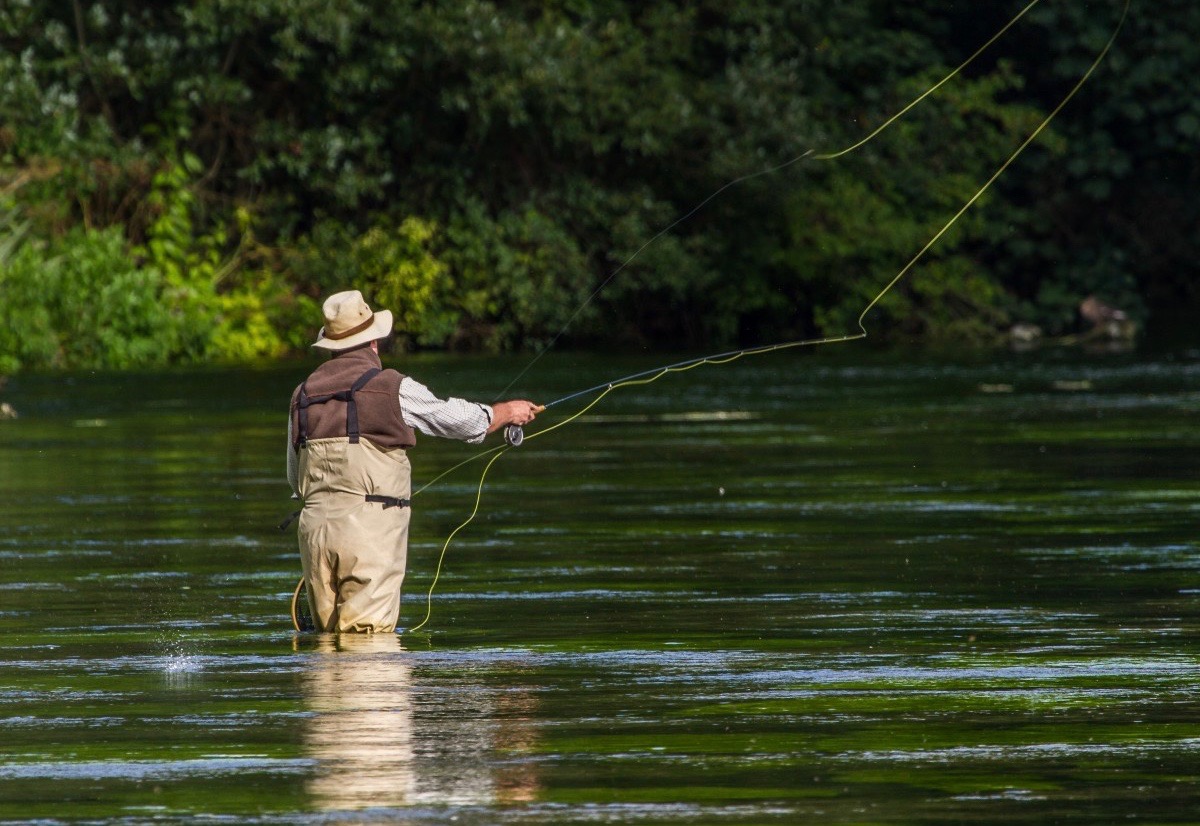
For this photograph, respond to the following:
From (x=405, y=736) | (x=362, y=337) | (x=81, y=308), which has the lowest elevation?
(x=405, y=736)

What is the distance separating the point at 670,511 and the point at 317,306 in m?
19.7

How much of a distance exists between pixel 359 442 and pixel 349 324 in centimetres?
44

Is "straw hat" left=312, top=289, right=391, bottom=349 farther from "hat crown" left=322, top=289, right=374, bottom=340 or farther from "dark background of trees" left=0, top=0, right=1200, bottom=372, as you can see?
"dark background of trees" left=0, top=0, right=1200, bottom=372

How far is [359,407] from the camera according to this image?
934 centimetres

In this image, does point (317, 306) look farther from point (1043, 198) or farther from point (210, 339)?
point (1043, 198)

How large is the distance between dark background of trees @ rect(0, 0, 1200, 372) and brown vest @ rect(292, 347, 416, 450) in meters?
20.3

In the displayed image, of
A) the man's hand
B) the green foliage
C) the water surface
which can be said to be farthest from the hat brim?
the green foliage

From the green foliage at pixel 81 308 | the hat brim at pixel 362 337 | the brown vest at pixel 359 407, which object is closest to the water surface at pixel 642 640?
the brown vest at pixel 359 407

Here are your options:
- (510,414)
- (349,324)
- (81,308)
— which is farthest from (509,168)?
(510,414)

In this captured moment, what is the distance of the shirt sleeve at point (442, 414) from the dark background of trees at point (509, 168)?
66.9 ft

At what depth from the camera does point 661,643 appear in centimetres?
933

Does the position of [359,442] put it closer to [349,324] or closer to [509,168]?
[349,324]

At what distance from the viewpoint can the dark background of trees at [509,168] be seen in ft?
106

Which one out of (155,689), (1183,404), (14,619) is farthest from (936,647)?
(1183,404)
